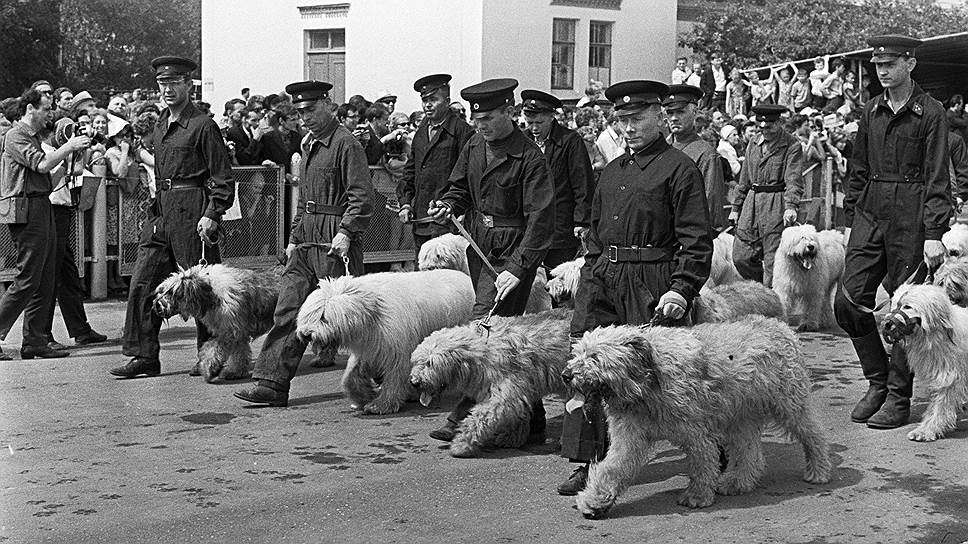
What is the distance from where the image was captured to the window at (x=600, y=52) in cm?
3478

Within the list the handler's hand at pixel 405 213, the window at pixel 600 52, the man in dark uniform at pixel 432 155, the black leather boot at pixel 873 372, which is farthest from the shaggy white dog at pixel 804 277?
the window at pixel 600 52

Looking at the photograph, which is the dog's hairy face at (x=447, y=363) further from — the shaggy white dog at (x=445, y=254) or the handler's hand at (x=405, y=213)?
the handler's hand at (x=405, y=213)

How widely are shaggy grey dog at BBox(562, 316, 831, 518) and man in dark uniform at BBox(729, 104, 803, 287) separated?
618cm

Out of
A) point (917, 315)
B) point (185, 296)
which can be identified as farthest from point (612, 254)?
point (185, 296)

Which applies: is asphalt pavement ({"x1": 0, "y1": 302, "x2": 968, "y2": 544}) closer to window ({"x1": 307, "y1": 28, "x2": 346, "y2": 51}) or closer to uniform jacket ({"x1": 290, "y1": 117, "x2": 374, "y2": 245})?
uniform jacket ({"x1": 290, "y1": 117, "x2": 374, "y2": 245})

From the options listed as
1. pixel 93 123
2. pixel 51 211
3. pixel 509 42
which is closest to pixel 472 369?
pixel 51 211

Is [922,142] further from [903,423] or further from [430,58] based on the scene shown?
[430,58]

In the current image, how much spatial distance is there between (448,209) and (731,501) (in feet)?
9.28

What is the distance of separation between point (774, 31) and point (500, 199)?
30009mm

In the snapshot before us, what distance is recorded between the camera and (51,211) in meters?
11.0

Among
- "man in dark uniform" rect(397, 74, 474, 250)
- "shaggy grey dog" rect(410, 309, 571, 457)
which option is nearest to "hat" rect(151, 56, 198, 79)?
"man in dark uniform" rect(397, 74, 474, 250)

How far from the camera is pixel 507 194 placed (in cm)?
823

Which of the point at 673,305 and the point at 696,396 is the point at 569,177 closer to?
the point at 673,305

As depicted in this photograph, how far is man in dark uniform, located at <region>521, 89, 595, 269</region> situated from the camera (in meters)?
9.58
